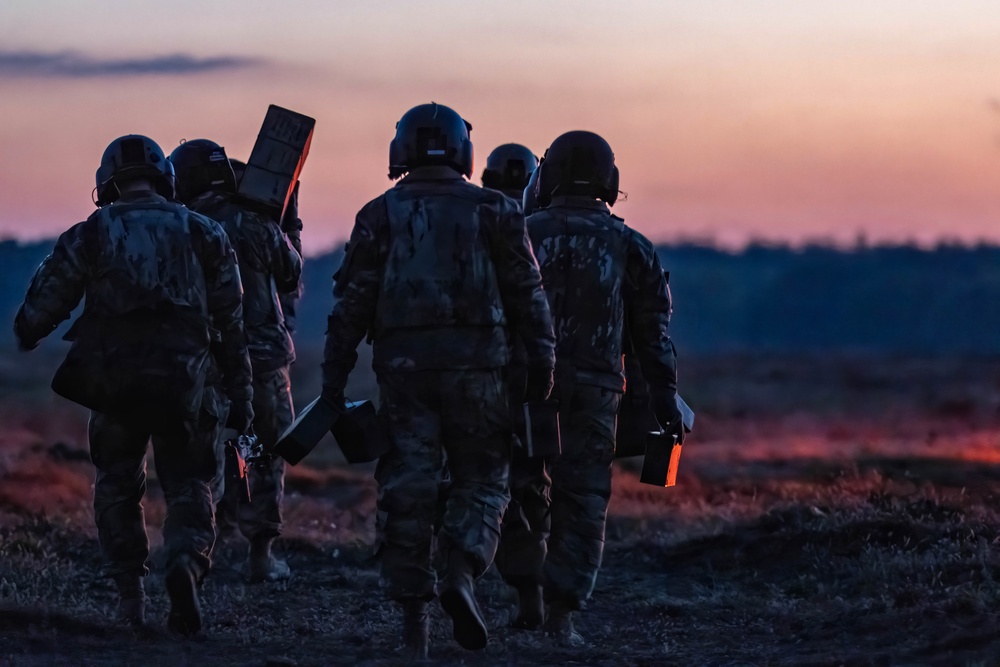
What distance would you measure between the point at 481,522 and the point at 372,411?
738 mm

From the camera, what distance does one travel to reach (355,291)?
26.8ft

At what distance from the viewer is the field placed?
855cm

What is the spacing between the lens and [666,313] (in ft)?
30.0

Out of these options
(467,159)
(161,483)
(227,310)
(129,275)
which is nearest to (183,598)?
(161,483)

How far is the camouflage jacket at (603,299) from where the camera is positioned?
9.02 meters

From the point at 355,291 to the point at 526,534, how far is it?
188 cm

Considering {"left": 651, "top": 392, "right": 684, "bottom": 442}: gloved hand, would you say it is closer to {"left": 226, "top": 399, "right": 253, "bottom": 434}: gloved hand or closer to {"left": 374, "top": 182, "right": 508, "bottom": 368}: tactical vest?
{"left": 374, "top": 182, "right": 508, "bottom": 368}: tactical vest

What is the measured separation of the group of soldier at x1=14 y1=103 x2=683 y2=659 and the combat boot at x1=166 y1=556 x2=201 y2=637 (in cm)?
1

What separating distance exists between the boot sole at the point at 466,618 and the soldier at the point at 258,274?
3554 mm

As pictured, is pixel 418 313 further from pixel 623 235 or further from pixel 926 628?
pixel 926 628

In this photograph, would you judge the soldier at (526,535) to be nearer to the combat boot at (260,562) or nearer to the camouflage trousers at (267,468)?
the camouflage trousers at (267,468)

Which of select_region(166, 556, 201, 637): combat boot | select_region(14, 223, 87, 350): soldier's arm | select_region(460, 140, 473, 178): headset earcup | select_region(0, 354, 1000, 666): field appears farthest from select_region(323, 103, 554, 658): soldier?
select_region(14, 223, 87, 350): soldier's arm

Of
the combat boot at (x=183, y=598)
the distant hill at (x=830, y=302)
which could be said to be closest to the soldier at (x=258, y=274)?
the combat boot at (x=183, y=598)

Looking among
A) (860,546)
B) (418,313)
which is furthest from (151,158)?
(860,546)
